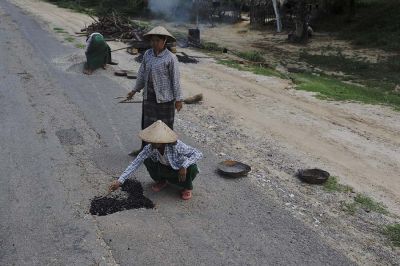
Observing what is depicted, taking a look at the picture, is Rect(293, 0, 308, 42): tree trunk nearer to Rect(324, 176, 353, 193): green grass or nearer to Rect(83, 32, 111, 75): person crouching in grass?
Rect(83, 32, 111, 75): person crouching in grass

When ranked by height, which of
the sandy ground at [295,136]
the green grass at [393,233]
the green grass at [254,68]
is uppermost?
the green grass at [254,68]

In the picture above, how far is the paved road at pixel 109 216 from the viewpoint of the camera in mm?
4492

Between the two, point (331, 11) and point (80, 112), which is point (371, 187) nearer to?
point (80, 112)

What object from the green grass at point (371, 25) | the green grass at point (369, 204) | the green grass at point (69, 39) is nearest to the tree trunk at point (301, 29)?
the green grass at point (371, 25)

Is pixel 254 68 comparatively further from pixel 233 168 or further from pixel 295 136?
pixel 233 168

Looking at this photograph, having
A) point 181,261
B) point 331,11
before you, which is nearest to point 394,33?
point 331,11

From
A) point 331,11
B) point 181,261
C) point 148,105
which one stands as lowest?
point 181,261

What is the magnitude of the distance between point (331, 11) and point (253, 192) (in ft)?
79.6

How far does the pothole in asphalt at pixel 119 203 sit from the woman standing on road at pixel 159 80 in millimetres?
1143

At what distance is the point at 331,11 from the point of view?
2753 cm

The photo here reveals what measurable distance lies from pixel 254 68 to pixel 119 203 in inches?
424

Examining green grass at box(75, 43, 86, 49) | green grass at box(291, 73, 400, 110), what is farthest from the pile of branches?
green grass at box(291, 73, 400, 110)

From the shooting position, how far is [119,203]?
17.8 feet

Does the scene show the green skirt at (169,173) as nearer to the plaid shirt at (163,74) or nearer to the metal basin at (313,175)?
the plaid shirt at (163,74)
